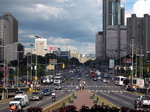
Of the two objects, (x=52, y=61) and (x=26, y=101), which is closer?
(x=26, y=101)

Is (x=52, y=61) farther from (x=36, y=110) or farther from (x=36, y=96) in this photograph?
(x=36, y=110)

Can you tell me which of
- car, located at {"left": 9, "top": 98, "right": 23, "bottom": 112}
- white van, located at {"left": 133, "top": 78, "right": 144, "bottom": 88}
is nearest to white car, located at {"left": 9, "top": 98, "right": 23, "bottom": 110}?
car, located at {"left": 9, "top": 98, "right": 23, "bottom": 112}

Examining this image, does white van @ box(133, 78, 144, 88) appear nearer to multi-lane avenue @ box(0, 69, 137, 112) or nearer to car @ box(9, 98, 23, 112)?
multi-lane avenue @ box(0, 69, 137, 112)

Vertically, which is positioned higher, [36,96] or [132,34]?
[132,34]

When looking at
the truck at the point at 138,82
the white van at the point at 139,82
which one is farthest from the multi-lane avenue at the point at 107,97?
the white van at the point at 139,82

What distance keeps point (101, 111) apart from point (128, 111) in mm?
2050

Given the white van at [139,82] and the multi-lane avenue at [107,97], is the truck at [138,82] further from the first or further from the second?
the multi-lane avenue at [107,97]

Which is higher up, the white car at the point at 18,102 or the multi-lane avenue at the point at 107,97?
the white car at the point at 18,102

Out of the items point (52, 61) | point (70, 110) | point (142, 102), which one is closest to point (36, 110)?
point (70, 110)

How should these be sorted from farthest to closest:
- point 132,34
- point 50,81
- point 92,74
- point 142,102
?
point 132,34, point 92,74, point 50,81, point 142,102

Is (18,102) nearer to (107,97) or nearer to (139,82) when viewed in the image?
(107,97)

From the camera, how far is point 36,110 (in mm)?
23344

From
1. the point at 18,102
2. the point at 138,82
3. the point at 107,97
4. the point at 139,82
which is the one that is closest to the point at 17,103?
the point at 18,102

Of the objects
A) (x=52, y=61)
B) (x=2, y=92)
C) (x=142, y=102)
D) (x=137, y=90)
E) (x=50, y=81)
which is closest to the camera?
(x=142, y=102)
